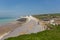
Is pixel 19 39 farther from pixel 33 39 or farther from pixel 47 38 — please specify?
pixel 47 38

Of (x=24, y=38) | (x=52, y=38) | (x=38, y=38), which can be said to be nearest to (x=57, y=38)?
(x=52, y=38)

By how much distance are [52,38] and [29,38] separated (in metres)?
2.88

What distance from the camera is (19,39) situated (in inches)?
870

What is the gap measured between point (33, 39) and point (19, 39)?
1.69 metres

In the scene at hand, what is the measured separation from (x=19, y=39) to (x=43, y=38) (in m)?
3.01

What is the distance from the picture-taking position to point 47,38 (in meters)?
22.8

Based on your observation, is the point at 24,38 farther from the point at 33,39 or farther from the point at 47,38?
the point at 47,38

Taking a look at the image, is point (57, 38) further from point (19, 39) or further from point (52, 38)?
point (19, 39)

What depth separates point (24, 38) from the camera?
22.7 meters

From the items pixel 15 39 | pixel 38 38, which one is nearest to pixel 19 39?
pixel 15 39

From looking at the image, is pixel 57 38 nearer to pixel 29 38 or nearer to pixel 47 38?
pixel 47 38

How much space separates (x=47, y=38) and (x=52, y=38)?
0.66 m

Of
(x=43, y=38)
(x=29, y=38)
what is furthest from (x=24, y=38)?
(x=43, y=38)

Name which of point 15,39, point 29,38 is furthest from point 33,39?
point 15,39
